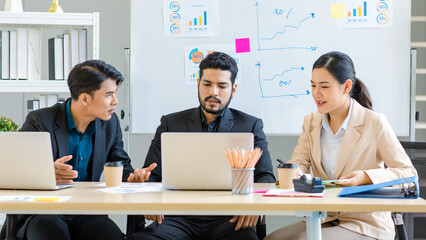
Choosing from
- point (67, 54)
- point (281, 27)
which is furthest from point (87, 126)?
point (281, 27)

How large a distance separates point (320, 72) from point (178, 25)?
1351 millimetres

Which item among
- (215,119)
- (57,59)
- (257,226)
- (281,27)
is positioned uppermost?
(281,27)

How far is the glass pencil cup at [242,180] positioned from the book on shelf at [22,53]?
2041mm

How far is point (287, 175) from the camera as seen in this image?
1.99 m

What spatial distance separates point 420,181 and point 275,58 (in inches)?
45.5

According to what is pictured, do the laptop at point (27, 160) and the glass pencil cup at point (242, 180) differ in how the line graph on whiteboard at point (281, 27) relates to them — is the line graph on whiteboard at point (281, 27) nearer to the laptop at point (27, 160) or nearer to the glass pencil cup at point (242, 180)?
the glass pencil cup at point (242, 180)

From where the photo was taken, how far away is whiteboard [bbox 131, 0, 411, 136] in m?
3.41

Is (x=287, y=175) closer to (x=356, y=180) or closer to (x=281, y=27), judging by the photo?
(x=356, y=180)

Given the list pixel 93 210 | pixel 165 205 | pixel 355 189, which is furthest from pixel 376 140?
pixel 93 210

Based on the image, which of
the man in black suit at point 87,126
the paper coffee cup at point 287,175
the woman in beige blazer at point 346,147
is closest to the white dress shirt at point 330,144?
the woman in beige blazer at point 346,147

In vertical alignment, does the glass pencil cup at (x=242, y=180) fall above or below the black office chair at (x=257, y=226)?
above

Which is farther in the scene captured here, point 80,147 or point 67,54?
point 67,54

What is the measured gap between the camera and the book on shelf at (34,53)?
3422 mm

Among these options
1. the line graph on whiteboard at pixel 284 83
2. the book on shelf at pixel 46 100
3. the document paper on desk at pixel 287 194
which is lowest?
the document paper on desk at pixel 287 194
